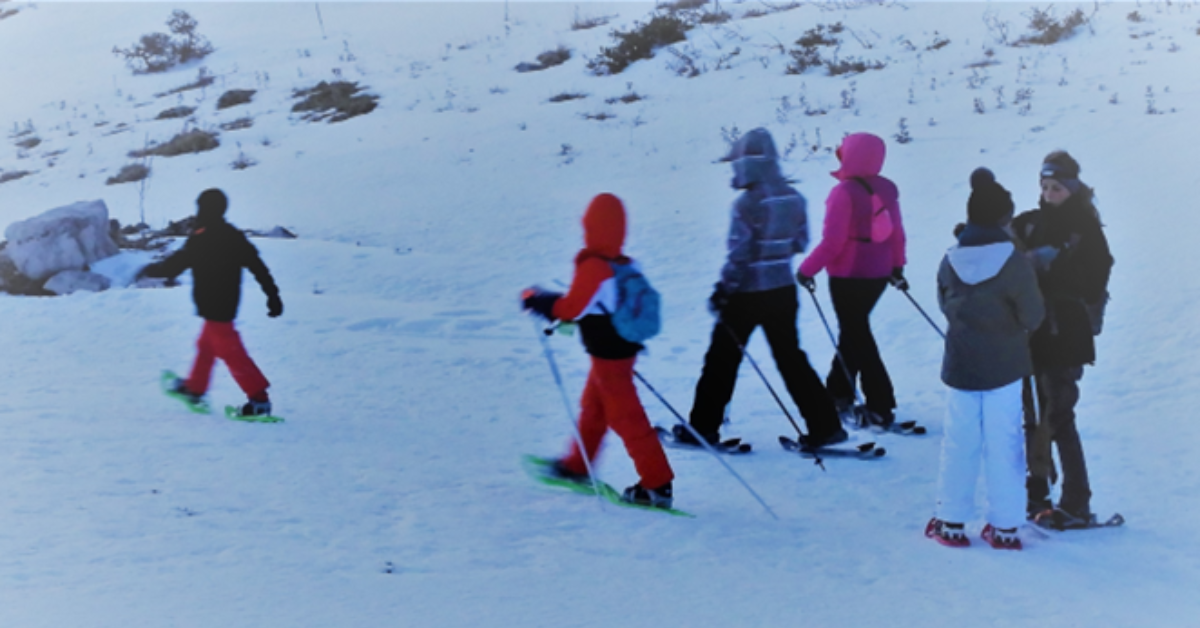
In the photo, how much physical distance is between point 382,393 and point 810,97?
1078cm

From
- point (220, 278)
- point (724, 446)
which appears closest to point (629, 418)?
point (724, 446)

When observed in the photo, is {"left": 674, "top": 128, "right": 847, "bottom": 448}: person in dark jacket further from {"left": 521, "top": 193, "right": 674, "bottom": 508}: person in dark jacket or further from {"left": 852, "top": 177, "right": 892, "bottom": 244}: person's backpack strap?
{"left": 521, "top": 193, "right": 674, "bottom": 508}: person in dark jacket

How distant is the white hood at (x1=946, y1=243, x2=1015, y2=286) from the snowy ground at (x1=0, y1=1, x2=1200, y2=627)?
121 centimetres

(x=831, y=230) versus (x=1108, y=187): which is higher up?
(x=831, y=230)

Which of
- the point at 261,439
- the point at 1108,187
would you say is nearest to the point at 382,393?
the point at 261,439

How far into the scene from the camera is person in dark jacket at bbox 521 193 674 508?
4.69 m

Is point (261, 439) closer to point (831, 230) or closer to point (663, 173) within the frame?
point (831, 230)

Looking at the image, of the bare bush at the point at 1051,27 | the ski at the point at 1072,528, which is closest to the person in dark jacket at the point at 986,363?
the ski at the point at 1072,528

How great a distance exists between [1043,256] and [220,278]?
4.75 m

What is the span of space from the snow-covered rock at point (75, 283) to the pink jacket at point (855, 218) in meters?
8.49

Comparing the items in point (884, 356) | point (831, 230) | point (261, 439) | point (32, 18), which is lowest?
point (884, 356)

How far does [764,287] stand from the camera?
18.6 feet

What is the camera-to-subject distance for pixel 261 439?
19.8 ft

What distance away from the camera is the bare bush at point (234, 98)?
72.8 feet
